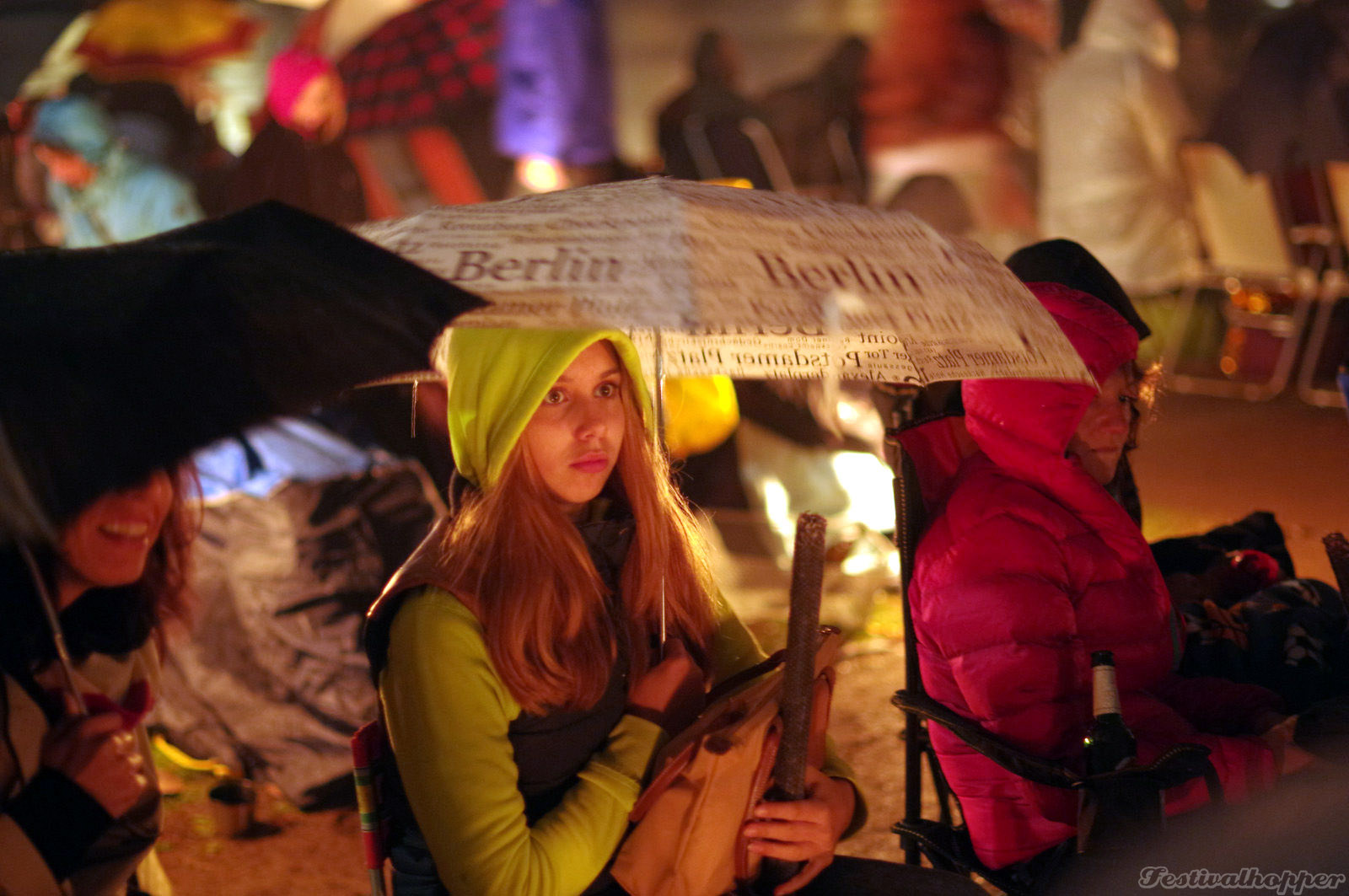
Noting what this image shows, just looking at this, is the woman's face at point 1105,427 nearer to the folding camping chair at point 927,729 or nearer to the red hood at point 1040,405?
the red hood at point 1040,405

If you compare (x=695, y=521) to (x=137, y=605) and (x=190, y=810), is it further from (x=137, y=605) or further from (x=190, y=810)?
(x=190, y=810)

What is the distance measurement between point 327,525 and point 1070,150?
7.92m

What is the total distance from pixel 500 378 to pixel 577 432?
195 mm

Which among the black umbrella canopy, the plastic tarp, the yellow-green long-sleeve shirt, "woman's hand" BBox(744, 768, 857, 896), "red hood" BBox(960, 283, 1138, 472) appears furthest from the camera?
the plastic tarp

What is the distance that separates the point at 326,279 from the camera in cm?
132

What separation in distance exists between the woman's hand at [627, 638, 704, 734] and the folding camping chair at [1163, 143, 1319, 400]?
8609 mm

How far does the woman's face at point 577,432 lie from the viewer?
2.03 m

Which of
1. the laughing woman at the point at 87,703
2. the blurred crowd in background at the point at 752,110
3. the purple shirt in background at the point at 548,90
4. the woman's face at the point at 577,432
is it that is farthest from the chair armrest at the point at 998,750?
the purple shirt in background at the point at 548,90

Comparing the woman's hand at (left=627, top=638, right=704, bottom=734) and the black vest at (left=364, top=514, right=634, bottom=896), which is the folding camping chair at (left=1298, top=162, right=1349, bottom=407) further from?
the black vest at (left=364, top=514, right=634, bottom=896)

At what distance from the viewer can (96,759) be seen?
4.97ft

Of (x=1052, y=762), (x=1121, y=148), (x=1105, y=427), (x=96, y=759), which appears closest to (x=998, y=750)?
(x=1052, y=762)

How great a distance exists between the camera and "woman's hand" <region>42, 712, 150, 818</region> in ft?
4.92

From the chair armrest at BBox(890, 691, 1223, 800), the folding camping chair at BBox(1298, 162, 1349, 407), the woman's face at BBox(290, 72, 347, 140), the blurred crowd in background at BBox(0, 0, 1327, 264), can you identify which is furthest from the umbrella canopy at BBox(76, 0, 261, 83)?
the folding camping chair at BBox(1298, 162, 1349, 407)

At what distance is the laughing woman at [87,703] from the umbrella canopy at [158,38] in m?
7.23
